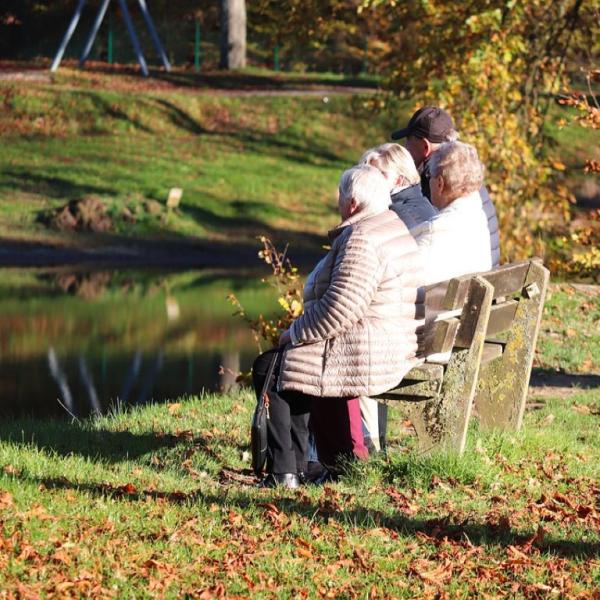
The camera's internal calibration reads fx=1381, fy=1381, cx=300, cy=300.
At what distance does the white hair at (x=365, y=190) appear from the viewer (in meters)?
6.29

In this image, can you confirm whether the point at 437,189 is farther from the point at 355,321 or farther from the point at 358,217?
the point at 355,321

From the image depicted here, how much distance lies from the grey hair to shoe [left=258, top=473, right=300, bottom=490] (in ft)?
5.27

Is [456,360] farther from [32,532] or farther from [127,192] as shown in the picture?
[127,192]

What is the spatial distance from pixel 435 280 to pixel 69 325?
28.5 ft

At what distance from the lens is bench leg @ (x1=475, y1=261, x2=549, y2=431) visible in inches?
287

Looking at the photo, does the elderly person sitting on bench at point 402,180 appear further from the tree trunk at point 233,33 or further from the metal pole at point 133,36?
the tree trunk at point 233,33

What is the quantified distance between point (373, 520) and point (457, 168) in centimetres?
201

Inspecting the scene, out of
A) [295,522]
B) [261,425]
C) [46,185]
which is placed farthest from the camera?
[46,185]

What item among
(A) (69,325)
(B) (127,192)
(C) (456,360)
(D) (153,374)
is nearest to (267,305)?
(A) (69,325)

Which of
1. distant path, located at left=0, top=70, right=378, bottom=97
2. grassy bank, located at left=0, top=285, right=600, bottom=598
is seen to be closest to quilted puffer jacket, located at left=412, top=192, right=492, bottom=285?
grassy bank, located at left=0, top=285, right=600, bottom=598

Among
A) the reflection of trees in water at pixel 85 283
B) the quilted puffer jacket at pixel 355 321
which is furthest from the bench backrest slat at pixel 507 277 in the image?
the reflection of trees in water at pixel 85 283

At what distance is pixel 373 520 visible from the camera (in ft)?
18.2

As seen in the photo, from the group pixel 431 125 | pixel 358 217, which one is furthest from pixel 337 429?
pixel 431 125

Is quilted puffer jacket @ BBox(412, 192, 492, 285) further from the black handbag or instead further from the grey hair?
the black handbag
